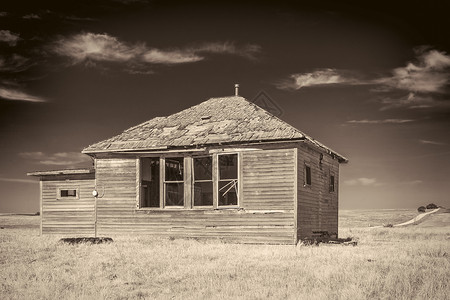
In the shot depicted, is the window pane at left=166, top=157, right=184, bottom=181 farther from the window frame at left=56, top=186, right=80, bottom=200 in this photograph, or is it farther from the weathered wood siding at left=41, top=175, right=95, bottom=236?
the window frame at left=56, top=186, right=80, bottom=200

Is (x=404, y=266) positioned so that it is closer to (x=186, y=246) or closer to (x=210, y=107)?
(x=186, y=246)

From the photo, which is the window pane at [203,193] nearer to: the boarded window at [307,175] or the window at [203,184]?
the window at [203,184]

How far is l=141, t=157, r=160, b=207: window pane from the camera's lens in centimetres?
2284

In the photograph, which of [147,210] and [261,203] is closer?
[261,203]

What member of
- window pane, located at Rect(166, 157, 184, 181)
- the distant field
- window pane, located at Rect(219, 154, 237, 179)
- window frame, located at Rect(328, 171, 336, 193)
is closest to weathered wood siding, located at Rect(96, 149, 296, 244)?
window pane, located at Rect(166, 157, 184, 181)

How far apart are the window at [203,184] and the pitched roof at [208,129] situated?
2.89 metres

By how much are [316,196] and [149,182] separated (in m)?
7.61

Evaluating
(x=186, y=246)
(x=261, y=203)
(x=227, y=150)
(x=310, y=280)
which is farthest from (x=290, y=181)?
(x=310, y=280)

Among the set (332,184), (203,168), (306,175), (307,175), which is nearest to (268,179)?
(306,175)

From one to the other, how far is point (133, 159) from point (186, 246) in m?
5.55

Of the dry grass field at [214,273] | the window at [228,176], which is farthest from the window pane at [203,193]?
the dry grass field at [214,273]

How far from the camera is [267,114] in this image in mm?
21922

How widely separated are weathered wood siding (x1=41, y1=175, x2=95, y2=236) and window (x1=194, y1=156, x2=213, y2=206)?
17.0ft

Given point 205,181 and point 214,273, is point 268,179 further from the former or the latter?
point 214,273
